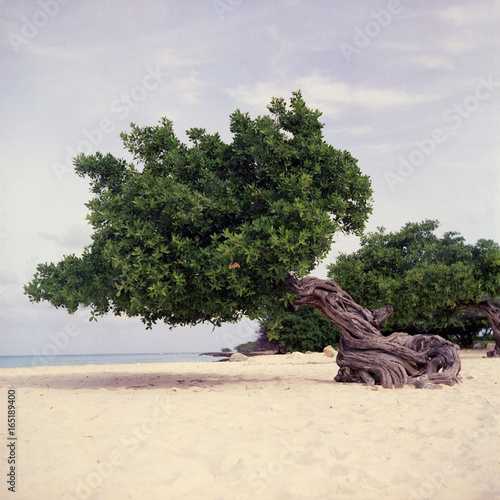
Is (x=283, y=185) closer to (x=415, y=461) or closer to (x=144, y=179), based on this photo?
(x=144, y=179)

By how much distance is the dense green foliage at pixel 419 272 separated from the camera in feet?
81.8

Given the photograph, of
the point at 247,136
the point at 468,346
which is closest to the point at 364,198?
the point at 247,136

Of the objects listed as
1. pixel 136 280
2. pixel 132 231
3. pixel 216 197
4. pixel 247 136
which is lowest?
pixel 136 280

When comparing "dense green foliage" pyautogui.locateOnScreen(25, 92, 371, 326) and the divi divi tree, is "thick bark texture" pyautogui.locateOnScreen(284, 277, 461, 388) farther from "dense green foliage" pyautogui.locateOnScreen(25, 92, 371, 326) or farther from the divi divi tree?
"dense green foliage" pyautogui.locateOnScreen(25, 92, 371, 326)

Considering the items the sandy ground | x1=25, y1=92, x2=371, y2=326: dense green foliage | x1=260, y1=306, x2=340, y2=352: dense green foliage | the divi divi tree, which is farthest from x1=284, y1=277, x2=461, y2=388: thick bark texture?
x1=260, y1=306, x2=340, y2=352: dense green foliage

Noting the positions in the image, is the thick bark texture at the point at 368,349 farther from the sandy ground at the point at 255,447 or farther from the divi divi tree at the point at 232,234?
the sandy ground at the point at 255,447

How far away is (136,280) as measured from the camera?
12.0 meters

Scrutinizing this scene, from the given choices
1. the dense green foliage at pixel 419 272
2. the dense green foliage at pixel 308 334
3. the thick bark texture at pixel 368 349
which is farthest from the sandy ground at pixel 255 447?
the dense green foliage at pixel 308 334

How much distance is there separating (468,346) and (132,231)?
4259cm

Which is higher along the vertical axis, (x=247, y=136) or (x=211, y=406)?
(x=247, y=136)

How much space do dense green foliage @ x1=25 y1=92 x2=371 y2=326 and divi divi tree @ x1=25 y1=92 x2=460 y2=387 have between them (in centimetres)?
3

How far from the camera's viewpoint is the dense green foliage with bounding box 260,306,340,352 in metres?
39.8

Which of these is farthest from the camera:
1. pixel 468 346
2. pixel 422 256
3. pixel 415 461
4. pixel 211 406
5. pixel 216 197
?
pixel 468 346

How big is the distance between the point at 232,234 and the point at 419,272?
16080mm
